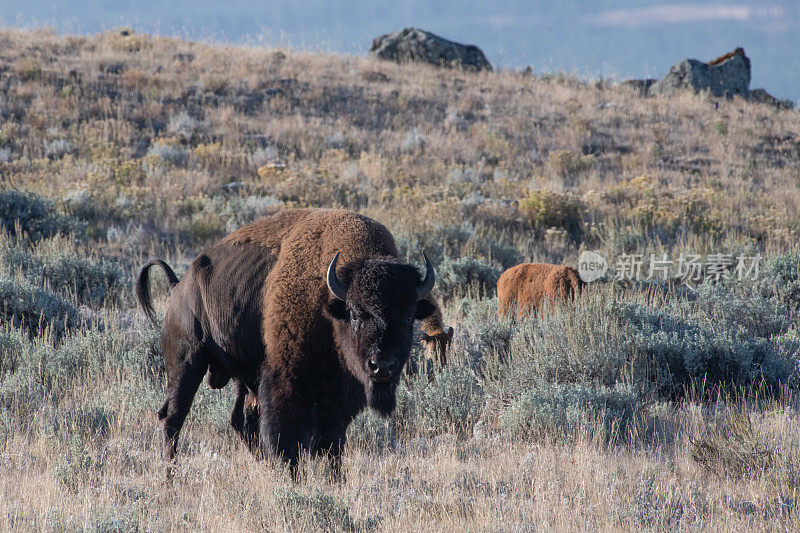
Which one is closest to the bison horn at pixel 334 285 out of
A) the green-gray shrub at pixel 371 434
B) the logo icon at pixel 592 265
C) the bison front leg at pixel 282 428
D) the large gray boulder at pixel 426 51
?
the bison front leg at pixel 282 428

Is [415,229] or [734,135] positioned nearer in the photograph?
[415,229]

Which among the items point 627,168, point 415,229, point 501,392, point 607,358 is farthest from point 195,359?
point 627,168

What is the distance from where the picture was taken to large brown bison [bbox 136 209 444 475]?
4.44 m

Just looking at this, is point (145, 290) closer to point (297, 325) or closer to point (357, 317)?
point (297, 325)

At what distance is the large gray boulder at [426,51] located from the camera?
32.0 meters

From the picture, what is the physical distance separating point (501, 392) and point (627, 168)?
16898 millimetres

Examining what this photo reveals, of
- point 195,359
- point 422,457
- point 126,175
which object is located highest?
point 126,175

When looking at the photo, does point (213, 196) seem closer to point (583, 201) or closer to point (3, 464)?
point (583, 201)

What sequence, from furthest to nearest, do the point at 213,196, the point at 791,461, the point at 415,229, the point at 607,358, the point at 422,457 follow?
the point at 213,196
the point at 415,229
the point at 607,358
the point at 422,457
the point at 791,461

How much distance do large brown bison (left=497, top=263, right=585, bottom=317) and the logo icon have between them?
1.27 m

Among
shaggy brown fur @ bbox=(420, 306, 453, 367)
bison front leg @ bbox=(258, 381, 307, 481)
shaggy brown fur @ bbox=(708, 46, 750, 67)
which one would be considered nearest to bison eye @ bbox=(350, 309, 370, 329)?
bison front leg @ bbox=(258, 381, 307, 481)

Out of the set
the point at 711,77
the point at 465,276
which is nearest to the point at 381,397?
the point at 465,276

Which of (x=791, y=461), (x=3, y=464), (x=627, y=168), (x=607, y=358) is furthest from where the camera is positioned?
(x=627, y=168)

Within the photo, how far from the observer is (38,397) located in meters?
6.49
